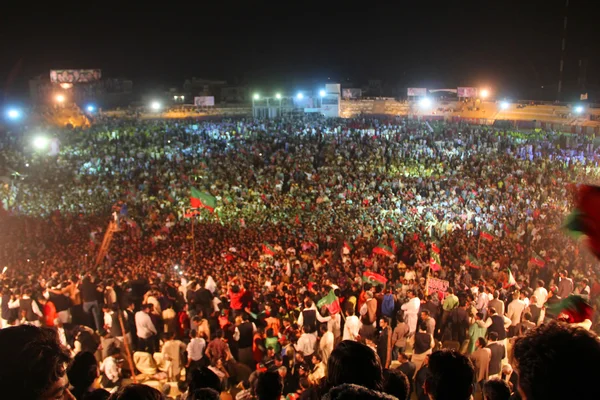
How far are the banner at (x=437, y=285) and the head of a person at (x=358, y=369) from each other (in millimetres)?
5082

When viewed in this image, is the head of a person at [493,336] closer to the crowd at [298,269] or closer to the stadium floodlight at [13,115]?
the crowd at [298,269]

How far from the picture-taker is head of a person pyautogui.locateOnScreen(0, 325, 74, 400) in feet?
5.60

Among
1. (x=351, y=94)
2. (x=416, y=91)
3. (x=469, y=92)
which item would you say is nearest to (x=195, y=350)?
(x=469, y=92)

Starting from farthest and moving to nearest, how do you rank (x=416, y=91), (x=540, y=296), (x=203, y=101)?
1. (x=416, y=91)
2. (x=203, y=101)
3. (x=540, y=296)

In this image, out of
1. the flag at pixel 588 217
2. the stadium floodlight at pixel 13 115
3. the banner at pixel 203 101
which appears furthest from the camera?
the banner at pixel 203 101

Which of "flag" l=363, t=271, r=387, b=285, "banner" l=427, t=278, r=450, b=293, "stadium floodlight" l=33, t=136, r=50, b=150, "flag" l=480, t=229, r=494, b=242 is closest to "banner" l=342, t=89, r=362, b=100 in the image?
"stadium floodlight" l=33, t=136, r=50, b=150

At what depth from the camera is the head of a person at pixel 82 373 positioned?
10.6ft

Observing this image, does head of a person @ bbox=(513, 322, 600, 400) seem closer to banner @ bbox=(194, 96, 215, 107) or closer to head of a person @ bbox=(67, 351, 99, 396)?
head of a person @ bbox=(67, 351, 99, 396)

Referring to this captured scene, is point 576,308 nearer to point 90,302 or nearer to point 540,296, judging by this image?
point 540,296

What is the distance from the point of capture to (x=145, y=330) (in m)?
6.39

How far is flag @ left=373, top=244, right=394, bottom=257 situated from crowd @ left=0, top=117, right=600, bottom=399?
4 centimetres

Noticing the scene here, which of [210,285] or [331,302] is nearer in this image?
[331,302]

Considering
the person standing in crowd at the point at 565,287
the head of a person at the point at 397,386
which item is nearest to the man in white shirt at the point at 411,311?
the person standing in crowd at the point at 565,287

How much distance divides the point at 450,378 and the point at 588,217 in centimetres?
118
